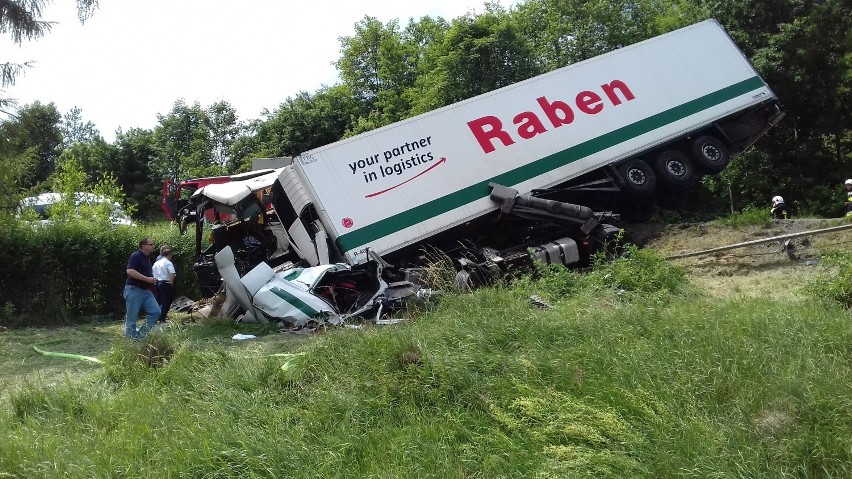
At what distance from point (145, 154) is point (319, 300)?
37.8 metres

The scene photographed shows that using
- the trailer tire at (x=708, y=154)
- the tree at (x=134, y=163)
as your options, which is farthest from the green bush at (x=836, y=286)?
the tree at (x=134, y=163)

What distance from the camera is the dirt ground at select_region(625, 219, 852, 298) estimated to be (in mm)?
8414

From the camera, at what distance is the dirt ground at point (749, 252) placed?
8.41 meters

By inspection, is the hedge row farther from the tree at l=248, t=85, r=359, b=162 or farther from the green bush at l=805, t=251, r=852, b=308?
the tree at l=248, t=85, r=359, b=162

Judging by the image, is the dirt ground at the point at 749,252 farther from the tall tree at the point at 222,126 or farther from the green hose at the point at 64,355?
the tall tree at the point at 222,126

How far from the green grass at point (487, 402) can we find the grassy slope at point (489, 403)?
0.01 meters

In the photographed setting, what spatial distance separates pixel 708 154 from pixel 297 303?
8.68m

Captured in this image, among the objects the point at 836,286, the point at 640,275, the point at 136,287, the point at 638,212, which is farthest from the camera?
the point at 638,212

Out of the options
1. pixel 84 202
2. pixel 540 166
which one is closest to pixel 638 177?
pixel 540 166

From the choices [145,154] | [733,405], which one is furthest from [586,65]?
[145,154]

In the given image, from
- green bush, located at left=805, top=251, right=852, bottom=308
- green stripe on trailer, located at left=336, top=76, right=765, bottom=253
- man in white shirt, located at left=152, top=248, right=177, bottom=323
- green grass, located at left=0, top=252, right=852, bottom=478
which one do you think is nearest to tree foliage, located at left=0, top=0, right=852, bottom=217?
man in white shirt, located at left=152, top=248, right=177, bottom=323

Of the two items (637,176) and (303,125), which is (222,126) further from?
(637,176)

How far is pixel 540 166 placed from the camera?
11.9 metres

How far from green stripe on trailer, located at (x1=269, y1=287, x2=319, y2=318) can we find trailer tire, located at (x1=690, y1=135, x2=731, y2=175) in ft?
27.3
